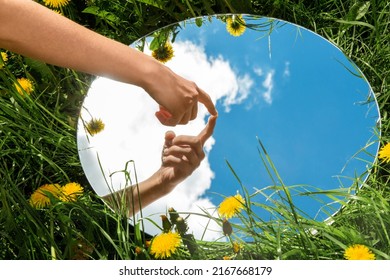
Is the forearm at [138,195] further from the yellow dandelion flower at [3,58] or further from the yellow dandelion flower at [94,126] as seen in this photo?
the yellow dandelion flower at [3,58]

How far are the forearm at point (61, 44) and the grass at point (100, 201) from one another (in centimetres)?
33

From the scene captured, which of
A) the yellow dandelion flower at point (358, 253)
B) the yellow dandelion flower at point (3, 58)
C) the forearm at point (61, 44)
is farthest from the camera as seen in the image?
the yellow dandelion flower at point (3, 58)

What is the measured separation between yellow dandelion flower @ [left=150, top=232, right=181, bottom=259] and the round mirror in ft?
0.23

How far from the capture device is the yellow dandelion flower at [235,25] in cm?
Answer: 195

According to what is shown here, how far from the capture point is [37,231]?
1.77 meters

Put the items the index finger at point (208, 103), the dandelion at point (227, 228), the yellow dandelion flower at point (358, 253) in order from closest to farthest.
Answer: the yellow dandelion flower at point (358, 253) → the dandelion at point (227, 228) → the index finger at point (208, 103)

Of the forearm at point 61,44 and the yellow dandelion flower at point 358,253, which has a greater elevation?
the forearm at point 61,44

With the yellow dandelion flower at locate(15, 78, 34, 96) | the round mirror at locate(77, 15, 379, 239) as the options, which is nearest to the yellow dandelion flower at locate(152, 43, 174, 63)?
the round mirror at locate(77, 15, 379, 239)

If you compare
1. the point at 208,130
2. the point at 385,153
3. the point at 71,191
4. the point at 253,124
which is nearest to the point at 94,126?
the point at 71,191

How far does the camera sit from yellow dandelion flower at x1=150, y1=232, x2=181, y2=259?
1.74m

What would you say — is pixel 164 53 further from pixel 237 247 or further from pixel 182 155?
pixel 237 247

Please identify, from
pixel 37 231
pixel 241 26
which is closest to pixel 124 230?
pixel 37 231

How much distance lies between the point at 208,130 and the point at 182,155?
0.09 meters

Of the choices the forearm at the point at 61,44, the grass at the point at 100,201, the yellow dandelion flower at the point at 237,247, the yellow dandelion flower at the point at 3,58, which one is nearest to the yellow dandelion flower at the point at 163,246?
the grass at the point at 100,201
